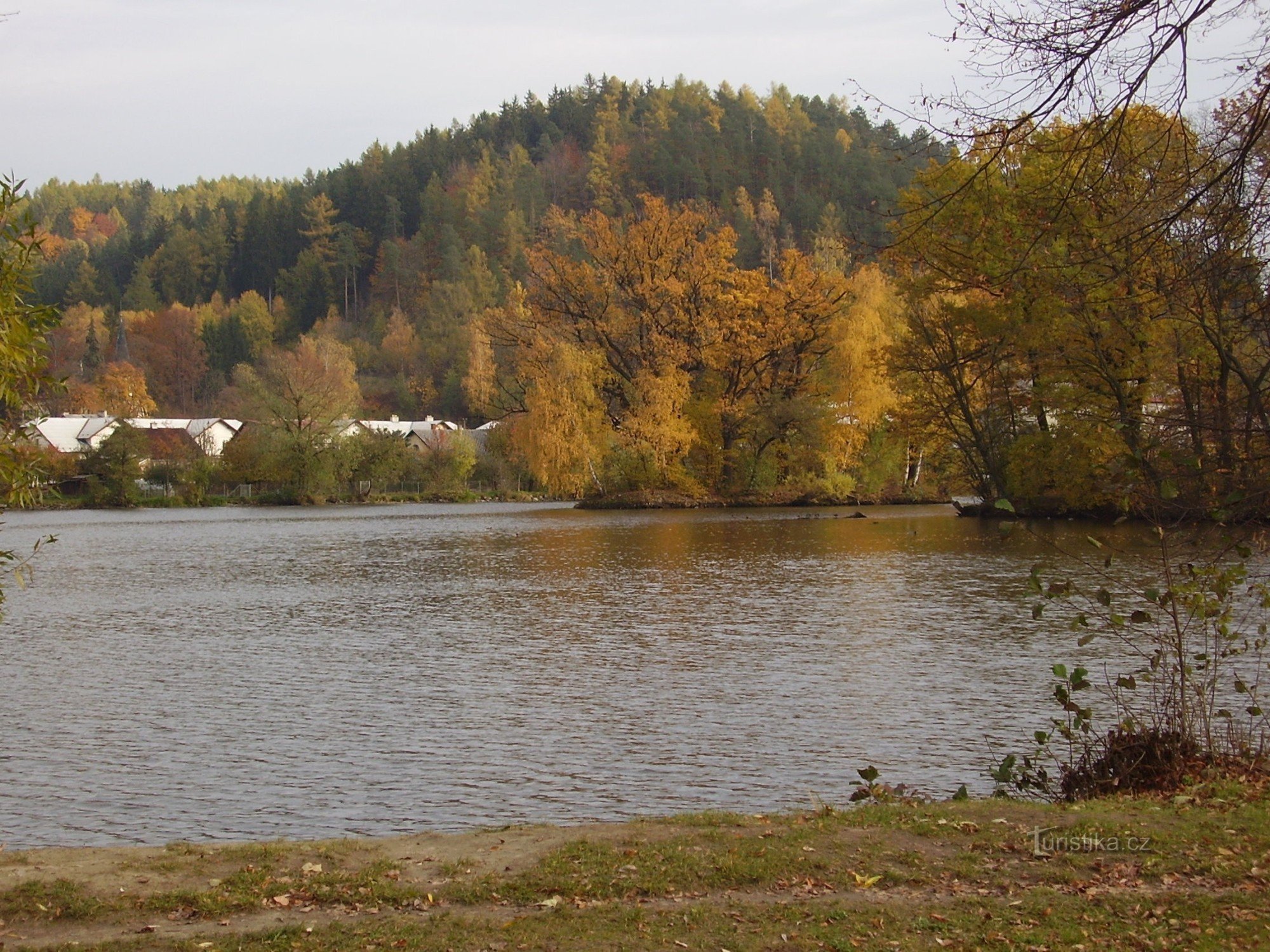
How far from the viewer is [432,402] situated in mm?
134375

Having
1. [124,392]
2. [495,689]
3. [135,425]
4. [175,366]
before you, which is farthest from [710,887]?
[175,366]

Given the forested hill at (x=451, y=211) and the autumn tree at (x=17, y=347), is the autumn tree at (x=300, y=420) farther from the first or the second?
the autumn tree at (x=17, y=347)

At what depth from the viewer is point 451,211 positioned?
161125 mm

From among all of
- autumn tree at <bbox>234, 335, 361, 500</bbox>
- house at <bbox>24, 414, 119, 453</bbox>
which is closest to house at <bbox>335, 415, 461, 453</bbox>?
autumn tree at <bbox>234, 335, 361, 500</bbox>

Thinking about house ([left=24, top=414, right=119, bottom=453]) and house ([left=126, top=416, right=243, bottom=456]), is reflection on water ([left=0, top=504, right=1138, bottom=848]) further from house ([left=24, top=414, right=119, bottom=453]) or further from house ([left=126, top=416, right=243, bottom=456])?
house ([left=24, top=414, right=119, bottom=453])

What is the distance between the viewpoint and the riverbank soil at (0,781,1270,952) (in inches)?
247

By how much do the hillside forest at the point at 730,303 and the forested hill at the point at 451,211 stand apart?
55 centimetres

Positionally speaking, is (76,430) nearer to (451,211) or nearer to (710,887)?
(451,211)

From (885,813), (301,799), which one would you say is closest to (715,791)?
(885,813)

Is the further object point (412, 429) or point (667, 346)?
point (412, 429)

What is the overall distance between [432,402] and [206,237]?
Result: 58.1 meters

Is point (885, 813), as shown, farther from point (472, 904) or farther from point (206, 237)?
point (206, 237)

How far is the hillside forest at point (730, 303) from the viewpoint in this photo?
37.5 ft

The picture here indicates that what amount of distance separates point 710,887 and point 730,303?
56.1 m
